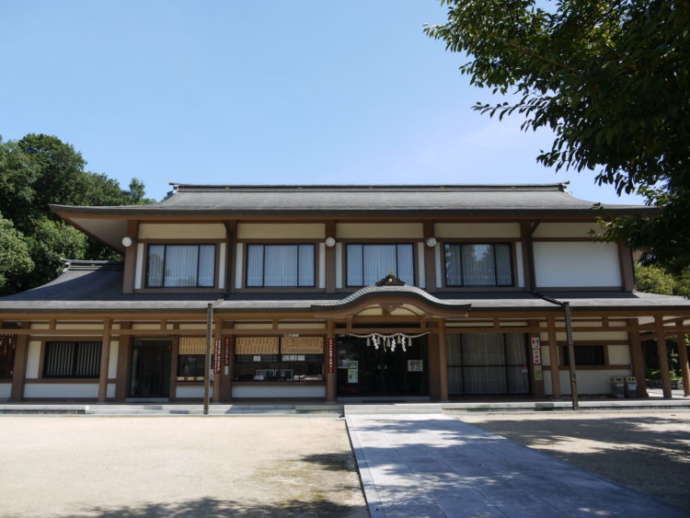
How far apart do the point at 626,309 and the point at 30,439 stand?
15.8 m

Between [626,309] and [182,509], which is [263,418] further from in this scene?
[626,309]

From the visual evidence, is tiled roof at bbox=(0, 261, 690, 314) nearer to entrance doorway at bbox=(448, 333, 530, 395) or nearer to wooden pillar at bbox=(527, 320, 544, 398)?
wooden pillar at bbox=(527, 320, 544, 398)

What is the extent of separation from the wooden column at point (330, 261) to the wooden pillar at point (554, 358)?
7.14 m

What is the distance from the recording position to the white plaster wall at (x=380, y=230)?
56.0 ft

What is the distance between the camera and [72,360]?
16.3 m

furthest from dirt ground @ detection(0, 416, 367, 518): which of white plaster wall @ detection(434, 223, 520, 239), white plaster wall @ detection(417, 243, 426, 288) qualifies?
white plaster wall @ detection(434, 223, 520, 239)

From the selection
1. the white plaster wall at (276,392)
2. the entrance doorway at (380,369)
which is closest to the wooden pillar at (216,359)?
the white plaster wall at (276,392)

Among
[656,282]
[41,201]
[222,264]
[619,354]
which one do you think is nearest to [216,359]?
[222,264]

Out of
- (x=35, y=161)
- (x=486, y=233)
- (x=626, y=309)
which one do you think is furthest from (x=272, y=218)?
(x=35, y=161)

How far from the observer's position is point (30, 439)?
9.47 m

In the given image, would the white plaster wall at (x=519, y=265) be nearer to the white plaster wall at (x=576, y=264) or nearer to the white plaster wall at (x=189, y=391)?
the white plaster wall at (x=576, y=264)

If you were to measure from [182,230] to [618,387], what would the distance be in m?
15.9

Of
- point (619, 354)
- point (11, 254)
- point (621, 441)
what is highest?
point (11, 254)

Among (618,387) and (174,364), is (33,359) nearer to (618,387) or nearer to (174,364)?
(174,364)
